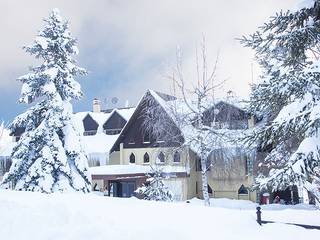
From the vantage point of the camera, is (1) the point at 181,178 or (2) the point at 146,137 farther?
(2) the point at 146,137

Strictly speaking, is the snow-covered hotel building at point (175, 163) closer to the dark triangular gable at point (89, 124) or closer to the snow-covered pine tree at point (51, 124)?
the dark triangular gable at point (89, 124)

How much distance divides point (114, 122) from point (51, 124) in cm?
1957

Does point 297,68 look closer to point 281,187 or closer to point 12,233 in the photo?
point 281,187

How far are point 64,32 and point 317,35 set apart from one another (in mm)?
17760

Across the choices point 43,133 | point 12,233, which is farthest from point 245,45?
point 43,133

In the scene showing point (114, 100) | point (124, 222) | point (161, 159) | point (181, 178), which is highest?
point (114, 100)

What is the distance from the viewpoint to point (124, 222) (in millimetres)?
10203

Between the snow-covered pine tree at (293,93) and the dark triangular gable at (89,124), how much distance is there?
3345 cm

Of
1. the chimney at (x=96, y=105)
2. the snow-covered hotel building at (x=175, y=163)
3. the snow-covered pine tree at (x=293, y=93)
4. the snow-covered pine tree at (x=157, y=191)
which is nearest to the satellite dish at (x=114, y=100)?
the chimney at (x=96, y=105)

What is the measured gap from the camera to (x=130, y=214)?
1134cm

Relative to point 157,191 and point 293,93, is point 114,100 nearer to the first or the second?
point 157,191

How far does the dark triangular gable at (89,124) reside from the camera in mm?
42125

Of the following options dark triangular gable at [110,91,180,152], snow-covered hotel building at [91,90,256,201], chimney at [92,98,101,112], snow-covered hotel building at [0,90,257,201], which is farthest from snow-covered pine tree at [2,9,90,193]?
chimney at [92,98,101,112]

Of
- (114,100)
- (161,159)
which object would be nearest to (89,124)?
(114,100)
